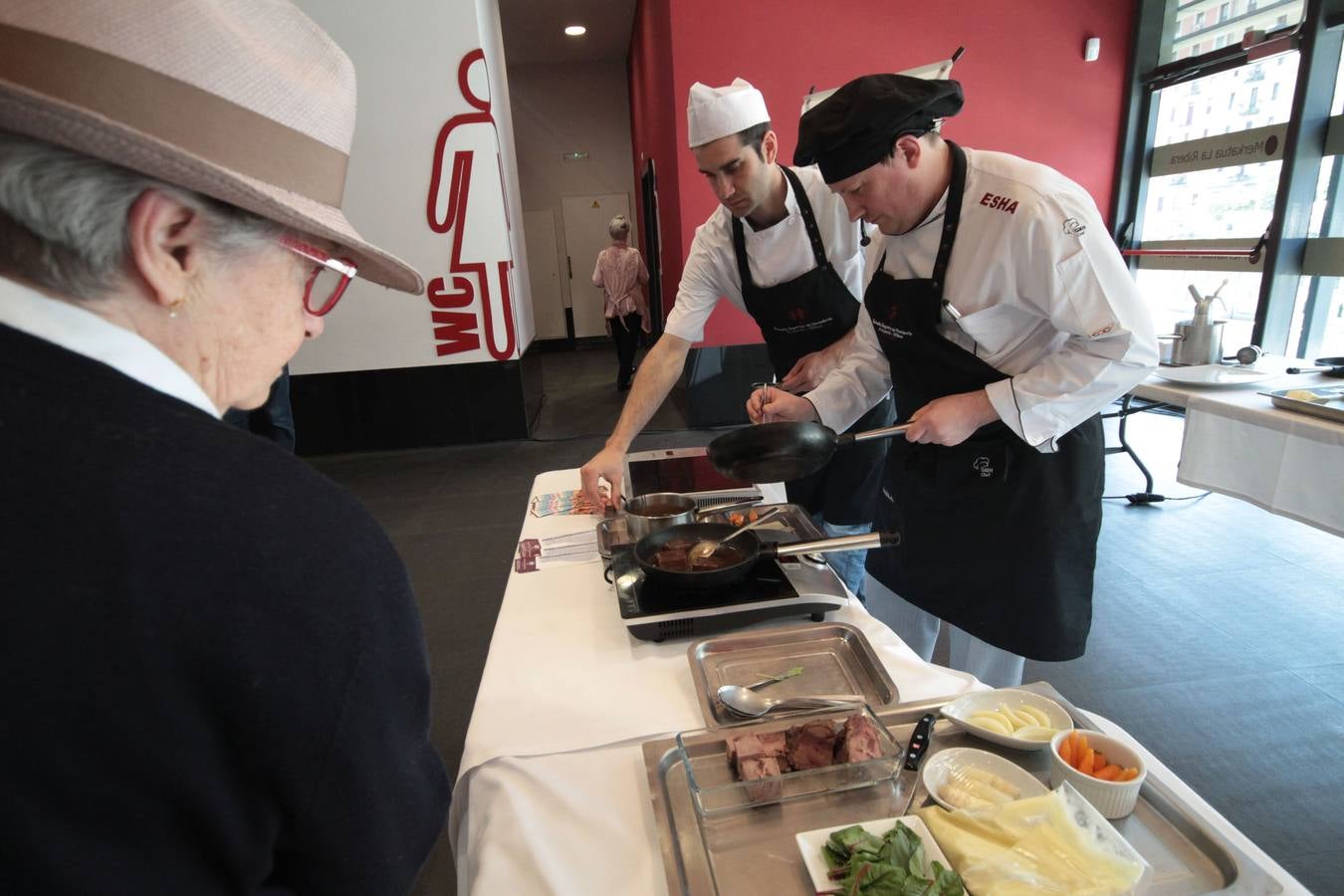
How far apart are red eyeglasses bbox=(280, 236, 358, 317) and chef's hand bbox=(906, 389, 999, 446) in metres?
0.97

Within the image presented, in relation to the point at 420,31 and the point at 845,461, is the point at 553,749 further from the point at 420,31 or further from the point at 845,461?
the point at 420,31

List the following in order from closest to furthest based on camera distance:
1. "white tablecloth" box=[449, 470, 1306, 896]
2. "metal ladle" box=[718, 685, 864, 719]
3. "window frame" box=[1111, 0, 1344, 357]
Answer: "white tablecloth" box=[449, 470, 1306, 896] < "metal ladle" box=[718, 685, 864, 719] < "window frame" box=[1111, 0, 1344, 357]

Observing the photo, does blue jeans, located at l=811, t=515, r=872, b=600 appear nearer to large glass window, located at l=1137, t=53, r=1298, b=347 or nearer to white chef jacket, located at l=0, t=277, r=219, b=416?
white chef jacket, located at l=0, t=277, r=219, b=416

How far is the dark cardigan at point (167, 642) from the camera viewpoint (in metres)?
0.39

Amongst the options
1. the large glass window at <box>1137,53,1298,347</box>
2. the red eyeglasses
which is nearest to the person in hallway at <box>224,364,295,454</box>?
the red eyeglasses

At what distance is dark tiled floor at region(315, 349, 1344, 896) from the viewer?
169 centimetres

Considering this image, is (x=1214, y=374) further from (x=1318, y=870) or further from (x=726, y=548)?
(x=726, y=548)

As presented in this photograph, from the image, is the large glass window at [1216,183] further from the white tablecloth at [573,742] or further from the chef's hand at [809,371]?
the white tablecloth at [573,742]

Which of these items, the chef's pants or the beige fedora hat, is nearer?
the beige fedora hat

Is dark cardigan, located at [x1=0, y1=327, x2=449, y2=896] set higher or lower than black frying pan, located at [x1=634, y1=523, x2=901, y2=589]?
higher

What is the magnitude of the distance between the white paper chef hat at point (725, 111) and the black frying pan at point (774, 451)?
81 cm

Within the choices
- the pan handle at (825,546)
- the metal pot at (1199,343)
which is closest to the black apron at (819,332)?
the pan handle at (825,546)

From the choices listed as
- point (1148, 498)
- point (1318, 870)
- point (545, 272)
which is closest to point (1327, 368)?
point (1148, 498)

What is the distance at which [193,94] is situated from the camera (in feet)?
1.55
